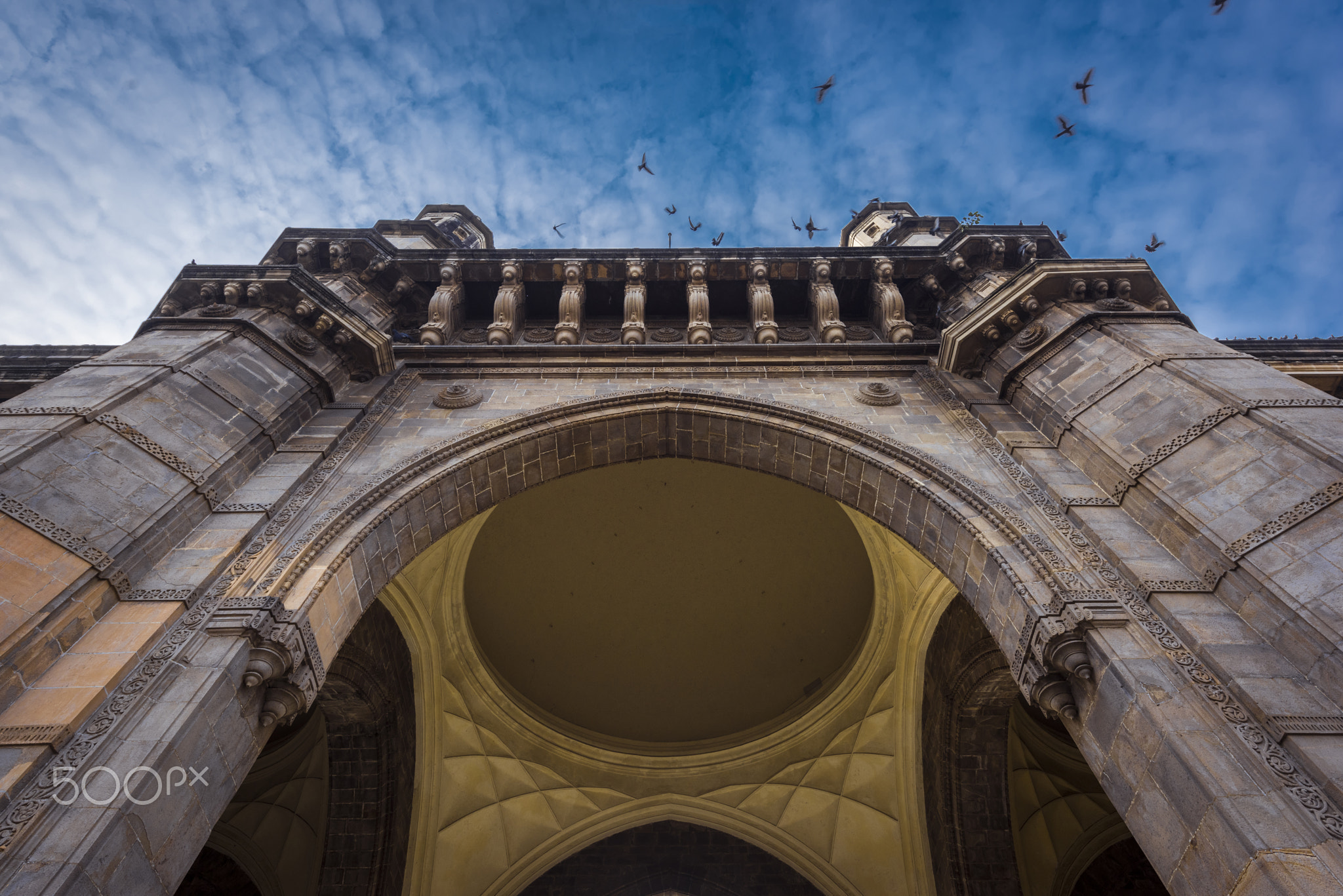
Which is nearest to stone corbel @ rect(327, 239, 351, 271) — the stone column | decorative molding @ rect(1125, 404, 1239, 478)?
the stone column

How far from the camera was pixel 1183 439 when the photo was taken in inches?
199

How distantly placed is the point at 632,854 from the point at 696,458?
7.17m

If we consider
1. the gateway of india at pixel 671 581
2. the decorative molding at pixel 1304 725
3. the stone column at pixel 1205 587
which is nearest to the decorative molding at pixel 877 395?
the gateway of india at pixel 671 581

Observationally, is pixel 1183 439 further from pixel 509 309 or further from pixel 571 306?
pixel 509 309

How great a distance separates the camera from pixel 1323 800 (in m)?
3.25

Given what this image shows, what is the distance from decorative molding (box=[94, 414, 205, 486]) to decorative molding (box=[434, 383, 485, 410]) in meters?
2.33

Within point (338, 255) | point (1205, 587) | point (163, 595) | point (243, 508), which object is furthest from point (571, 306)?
point (1205, 587)

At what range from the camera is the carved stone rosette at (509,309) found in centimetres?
810

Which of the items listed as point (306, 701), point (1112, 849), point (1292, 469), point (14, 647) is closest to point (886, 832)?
point (1112, 849)

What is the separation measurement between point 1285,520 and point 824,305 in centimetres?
507

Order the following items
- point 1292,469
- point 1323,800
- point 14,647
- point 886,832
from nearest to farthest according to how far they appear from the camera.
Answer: point 1323,800 → point 14,647 → point 1292,469 → point 886,832

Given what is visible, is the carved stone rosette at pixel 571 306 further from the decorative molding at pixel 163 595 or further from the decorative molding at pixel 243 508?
the decorative molding at pixel 163 595

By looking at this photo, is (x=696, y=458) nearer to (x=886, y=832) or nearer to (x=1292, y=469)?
(x=1292, y=469)

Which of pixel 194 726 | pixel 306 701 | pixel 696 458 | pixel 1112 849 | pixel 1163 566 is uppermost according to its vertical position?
pixel 696 458
